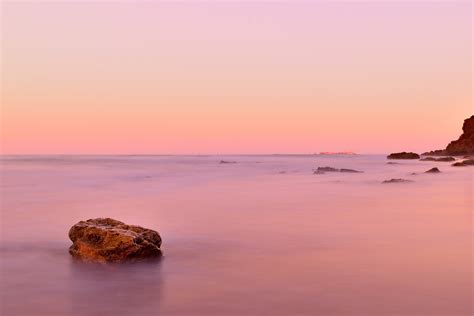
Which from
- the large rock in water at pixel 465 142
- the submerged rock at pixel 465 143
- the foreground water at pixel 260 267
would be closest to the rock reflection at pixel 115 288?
the foreground water at pixel 260 267

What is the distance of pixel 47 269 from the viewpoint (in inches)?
369

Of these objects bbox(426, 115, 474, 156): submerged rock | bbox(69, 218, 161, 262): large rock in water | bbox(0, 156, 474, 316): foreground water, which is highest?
bbox(426, 115, 474, 156): submerged rock

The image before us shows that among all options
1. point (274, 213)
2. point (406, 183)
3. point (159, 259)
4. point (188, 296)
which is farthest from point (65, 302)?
point (406, 183)

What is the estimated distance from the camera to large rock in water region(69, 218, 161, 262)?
925 centimetres

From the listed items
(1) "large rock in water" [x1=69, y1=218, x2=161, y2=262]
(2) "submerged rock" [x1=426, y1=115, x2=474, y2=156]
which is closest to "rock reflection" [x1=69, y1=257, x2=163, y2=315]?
(1) "large rock in water" [x1=69, y1=218, x2=161, y2=262]

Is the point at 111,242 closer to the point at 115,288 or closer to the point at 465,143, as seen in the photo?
the point at 115,288

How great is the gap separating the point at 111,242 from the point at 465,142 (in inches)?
5317

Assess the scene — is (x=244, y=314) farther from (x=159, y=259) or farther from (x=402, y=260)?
(x=402, y=260)

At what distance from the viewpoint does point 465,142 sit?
419 ft

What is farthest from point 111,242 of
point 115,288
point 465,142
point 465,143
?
point 465,142

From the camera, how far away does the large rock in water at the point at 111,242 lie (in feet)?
30.4

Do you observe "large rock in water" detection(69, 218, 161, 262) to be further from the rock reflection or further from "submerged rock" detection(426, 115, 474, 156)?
"submerged rock" detection(426, 115, 474, 156)

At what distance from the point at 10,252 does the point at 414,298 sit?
9.01 m

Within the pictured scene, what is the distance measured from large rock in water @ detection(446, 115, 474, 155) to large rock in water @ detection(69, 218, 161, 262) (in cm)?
12904
